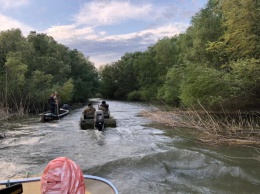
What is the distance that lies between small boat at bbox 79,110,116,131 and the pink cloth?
13.8 m

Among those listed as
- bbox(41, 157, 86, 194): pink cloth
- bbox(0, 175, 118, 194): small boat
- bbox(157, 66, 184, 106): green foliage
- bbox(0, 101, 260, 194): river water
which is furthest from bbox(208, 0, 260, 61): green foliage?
bbox(41, 157, 86, 194): pink cloth

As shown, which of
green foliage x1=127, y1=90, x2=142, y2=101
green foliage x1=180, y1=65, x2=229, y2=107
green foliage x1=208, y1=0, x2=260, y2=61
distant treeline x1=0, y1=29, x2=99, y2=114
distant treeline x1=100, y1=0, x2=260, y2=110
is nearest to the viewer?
green foliage x1=208, y1=0, x2=260, y2=61

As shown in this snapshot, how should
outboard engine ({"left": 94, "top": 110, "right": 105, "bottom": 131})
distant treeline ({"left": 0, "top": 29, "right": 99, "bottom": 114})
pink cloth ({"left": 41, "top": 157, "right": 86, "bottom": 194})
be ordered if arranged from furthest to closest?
1. distant treeline ({"left": 0, "top": 29, "right": 99, "bottom": 114})
2. outboard engine ({"left": 94, "top": 110, "right": 105, "bottom": 131})
3. pink cloth ({"left": 41, "top": 157, "right": 86, "bottom": 194})

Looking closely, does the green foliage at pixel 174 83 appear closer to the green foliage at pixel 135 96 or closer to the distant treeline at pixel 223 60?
the distant treeline at pixel 223 60

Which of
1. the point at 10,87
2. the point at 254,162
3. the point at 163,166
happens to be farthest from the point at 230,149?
the point at 10,87

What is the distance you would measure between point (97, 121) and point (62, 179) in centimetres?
1390

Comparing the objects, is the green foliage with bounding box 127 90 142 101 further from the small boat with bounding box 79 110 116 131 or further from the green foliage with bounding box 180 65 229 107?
the small boat with bounding box 79 110 116 131

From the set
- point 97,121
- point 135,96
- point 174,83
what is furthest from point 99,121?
point 135,96

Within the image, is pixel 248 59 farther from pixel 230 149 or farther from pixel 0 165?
pixel 0 165

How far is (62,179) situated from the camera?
208 cm

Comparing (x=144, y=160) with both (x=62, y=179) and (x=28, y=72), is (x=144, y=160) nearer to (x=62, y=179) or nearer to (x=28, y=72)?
(x=62, y=179)

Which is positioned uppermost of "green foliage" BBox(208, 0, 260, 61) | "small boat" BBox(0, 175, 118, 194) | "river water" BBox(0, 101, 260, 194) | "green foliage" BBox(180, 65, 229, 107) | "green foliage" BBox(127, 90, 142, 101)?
"green foliage" BBox(208, 0, 260, 61)

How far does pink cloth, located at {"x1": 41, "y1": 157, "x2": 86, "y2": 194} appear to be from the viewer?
2.06m

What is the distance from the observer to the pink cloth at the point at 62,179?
2061mm
